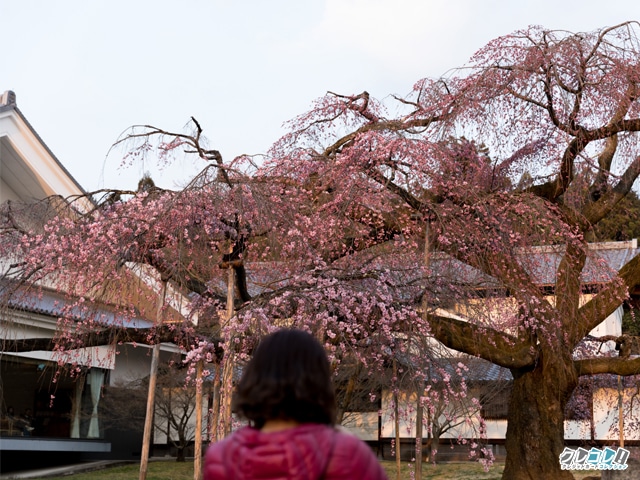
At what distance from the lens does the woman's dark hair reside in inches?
74.8

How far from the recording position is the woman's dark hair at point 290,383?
190cm

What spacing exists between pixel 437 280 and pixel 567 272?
2.20 metres

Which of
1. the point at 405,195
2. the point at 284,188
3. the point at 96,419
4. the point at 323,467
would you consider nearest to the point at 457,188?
the point at 405,195

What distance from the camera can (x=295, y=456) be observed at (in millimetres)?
1860

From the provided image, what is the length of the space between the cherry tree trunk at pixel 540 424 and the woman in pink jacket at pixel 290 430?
9.54 meters

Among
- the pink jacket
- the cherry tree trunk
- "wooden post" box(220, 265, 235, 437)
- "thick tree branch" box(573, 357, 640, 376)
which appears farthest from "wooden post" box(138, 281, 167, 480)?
the pink jacket

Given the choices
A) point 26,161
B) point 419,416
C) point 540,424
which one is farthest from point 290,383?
point 26,161

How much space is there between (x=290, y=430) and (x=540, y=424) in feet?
32.6

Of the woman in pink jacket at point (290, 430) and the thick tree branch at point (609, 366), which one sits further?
the thick tree branch at point (609, 366)

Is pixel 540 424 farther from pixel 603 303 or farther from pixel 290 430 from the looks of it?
pixel 290 430

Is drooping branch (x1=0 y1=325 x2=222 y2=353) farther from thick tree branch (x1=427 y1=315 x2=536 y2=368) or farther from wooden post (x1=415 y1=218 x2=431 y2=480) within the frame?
thick tree branch (x1=427 y1=315 x2=536 y2=368)

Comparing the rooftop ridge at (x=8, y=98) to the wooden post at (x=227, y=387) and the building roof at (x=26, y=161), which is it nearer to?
the building roof at (x=26, y=161)

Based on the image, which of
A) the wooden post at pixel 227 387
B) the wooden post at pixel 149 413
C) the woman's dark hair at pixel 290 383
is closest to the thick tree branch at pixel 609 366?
the wooden post at pixel 227 387

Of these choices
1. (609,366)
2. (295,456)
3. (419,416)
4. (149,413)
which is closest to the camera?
(295,456)
